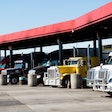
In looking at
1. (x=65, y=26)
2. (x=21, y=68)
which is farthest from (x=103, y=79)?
(x=21, y=68)

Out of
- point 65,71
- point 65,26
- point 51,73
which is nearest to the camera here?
point 65,71

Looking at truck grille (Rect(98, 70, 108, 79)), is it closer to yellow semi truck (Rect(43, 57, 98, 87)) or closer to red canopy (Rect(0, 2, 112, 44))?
red canopy (Rect(0, 2, 112, 44))

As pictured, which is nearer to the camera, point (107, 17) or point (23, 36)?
point (107, 17)

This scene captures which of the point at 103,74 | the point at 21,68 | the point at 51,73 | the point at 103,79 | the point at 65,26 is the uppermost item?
the point at 65,26

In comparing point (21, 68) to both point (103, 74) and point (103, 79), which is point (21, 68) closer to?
point (103, 74)

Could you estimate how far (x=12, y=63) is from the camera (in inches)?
1758

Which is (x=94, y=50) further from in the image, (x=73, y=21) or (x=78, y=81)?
(x=78, y=81)

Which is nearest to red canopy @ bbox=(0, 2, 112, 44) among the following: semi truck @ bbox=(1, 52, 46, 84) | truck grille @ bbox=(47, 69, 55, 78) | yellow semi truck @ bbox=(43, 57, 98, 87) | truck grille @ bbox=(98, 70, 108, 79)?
semi truck @ bbox=(1, 52, 46, 84)

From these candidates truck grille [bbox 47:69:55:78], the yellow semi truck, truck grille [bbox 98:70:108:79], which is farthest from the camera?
truck grille [bbox 47:69:55:78]

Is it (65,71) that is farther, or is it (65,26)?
(65,26)

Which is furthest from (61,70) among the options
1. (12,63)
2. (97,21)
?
(12,63)

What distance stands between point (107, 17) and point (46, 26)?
40.3 feet

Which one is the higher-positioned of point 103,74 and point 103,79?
point 103,74

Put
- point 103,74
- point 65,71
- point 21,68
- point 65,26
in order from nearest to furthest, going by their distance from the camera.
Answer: point 103,74
point 65,71
point 65,26
point 21,68
